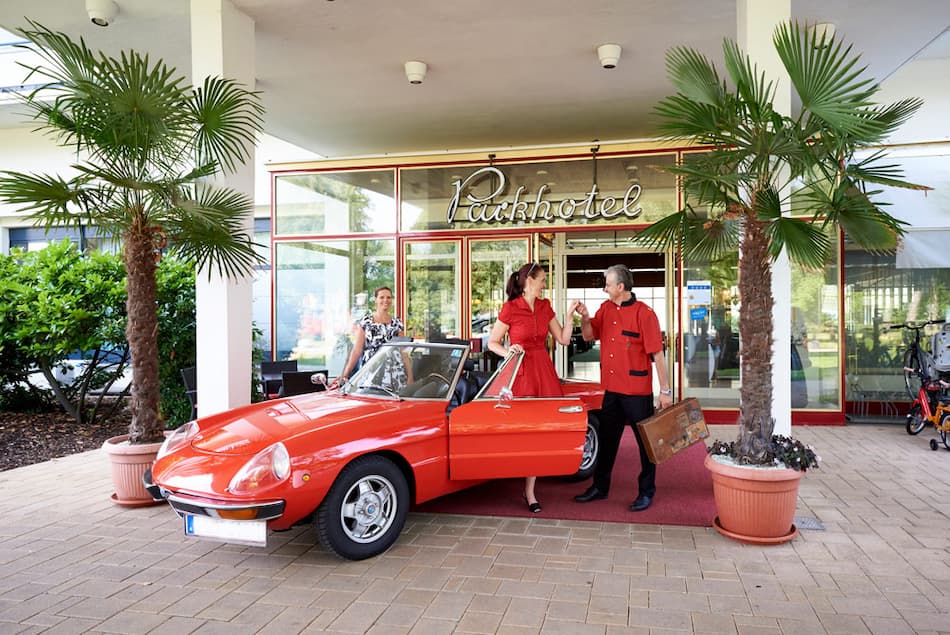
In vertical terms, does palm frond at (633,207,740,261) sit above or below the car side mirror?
above

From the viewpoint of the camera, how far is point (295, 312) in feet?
35.7

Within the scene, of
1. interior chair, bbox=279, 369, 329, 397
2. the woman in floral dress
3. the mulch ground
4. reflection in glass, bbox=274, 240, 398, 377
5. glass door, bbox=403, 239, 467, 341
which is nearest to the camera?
the woman in floral dress

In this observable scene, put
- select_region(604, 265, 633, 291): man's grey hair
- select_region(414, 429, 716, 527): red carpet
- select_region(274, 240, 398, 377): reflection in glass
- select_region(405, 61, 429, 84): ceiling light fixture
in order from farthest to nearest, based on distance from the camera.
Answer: select_region(274, 240, 398, 377): reflection in glass, select_region(405, 61, 429, 84): ceiling light fixture, select_region(604, 265, 633, 291): man's grey hair, select_region(414, 429, 716, 527): red carpet

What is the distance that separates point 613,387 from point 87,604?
3.78 metres

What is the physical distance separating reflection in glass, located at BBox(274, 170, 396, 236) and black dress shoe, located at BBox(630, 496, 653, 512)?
6.57m

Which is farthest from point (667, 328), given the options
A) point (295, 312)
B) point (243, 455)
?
point (243, 455)

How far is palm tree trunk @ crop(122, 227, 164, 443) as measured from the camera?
5320 mm

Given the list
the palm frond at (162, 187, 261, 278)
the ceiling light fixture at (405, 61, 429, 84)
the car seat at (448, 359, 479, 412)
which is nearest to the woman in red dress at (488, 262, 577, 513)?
the car seat at (448, 359, 479, 412)

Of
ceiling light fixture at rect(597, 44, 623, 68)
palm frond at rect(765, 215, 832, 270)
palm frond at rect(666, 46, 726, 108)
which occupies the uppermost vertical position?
ceiling light fixture at rect(597, 44, 623, 68)

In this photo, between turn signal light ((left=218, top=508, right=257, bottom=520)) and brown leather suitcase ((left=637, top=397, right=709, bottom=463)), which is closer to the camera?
turn signal light ((left=218, top=508, right=257, bottom=520))

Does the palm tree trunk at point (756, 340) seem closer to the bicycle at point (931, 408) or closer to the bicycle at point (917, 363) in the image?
the bicycle at point (931, 408)

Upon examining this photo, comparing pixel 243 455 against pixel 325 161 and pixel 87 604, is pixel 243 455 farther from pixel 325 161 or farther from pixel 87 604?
pixel 325 161

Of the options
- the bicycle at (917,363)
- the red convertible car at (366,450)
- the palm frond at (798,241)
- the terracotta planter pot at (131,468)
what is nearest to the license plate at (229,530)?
the red convertible car at (366,450)

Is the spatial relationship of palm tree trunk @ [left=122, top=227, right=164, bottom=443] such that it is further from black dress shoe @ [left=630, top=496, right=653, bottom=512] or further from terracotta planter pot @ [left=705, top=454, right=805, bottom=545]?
terracotta planter pot @ [left=705, top=454, right=805, bottom=545]
